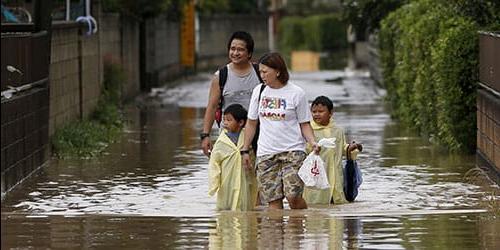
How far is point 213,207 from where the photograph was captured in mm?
13469

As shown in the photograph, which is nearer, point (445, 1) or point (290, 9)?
point (445, 1)

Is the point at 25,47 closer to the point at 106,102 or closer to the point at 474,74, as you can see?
the point at 474,74

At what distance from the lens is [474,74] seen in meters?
17.9

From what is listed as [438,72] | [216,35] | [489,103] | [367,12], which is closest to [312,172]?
[489,103]

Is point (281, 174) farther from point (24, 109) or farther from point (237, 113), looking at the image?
point (24, 109)

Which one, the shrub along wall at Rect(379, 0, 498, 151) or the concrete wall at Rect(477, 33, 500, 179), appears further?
the shrub along wall at Rect(379, 0, 498, 151)

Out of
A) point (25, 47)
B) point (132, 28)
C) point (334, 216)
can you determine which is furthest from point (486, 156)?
point (132, 28)

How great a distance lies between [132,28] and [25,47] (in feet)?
57.6

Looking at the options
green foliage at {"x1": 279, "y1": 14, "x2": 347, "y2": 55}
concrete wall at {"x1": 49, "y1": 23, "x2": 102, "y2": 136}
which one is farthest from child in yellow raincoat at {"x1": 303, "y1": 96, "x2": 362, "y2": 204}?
green foliage at {"x1": 279, "y1": 14, "x2": 347, "y2": 55}

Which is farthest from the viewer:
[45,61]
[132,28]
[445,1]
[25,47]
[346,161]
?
[132,28]

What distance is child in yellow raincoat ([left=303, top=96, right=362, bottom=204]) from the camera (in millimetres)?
13758

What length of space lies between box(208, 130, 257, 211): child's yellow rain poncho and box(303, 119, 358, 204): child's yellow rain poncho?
107 cm

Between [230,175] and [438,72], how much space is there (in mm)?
6096

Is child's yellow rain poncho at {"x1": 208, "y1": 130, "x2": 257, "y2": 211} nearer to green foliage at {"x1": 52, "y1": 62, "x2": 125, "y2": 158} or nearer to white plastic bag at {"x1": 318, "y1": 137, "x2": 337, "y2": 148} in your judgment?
white plastic bag at {"x1": 318, "y1": 137, "x2": 337, "y2": 148}
